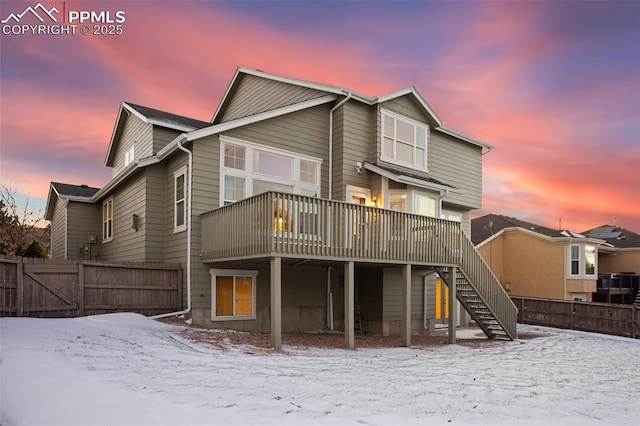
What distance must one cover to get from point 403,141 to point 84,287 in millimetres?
10862

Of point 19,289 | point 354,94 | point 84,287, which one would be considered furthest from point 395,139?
point 19,289

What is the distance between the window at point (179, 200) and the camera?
1287cm

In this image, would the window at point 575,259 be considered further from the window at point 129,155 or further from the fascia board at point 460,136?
the window at point 129,155

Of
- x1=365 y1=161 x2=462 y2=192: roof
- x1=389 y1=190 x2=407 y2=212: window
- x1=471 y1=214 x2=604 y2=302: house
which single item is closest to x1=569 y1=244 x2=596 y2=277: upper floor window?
x1=471 y1=214 x2=604 y2=302: house

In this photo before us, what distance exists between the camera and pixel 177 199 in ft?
44.1

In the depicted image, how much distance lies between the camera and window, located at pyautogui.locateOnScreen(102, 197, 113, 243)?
696 inches

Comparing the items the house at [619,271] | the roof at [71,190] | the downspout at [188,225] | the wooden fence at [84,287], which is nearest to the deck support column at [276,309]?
the downspout at [188,225]

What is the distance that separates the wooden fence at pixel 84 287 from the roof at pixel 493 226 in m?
23.5

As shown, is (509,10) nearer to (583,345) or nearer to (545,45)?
(545,45)

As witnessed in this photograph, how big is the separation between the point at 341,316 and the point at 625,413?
30.8 ft

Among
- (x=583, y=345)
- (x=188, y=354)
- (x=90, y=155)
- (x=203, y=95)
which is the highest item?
(x=203, y=95)

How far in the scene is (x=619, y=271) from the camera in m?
33.0

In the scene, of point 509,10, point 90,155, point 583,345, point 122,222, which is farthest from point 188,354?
point 90,155

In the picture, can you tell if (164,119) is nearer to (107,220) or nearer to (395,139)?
(107,220)
